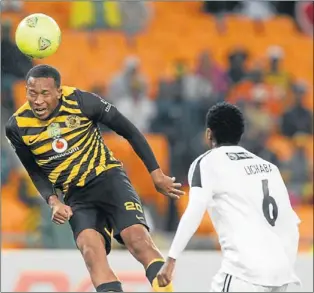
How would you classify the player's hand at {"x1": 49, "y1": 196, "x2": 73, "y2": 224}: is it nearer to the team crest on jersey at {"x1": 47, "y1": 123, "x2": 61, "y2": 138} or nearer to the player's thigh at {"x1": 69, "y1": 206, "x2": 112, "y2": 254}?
the player's thigh at {"x1": 69, "y1": 206, "x2": 112, "y2": 254}

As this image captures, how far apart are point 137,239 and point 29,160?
88 cm

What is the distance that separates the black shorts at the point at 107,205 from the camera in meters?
6.50

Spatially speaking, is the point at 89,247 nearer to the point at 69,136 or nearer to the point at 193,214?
the point at 69,136

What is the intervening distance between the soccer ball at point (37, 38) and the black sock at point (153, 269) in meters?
1.48

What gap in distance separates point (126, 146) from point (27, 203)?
1.33 m

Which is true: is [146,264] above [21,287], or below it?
above

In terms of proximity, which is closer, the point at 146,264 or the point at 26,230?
the point at 146,264

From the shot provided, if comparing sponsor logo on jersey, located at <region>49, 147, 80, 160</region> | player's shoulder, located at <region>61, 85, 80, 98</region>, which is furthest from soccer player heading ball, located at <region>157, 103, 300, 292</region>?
player's shoulder, located at <region>61, 85, 80, 98</region>

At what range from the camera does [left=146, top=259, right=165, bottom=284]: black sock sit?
6.25m

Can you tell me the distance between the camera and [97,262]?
6.30 m

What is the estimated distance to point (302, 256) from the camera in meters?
9.66

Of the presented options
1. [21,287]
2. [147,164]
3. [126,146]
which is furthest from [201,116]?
[147,164]

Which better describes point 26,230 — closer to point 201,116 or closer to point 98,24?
point 201,116

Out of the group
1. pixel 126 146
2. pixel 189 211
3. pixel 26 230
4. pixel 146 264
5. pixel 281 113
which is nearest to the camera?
pixel 189 211
